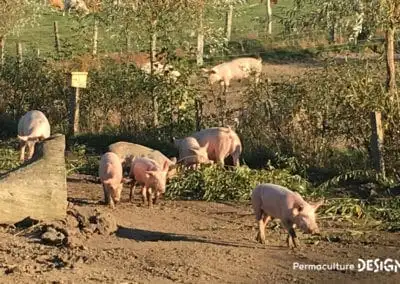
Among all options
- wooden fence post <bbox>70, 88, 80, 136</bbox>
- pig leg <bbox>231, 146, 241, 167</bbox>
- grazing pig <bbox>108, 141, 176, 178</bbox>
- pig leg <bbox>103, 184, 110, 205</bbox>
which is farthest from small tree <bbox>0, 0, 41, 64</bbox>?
pig leg <bbox>103, 184, 110, 205</bbox>

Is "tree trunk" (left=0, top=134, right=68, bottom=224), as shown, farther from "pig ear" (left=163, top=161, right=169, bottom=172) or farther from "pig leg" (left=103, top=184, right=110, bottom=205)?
"pig ear" (left=163, top=161, right=169, bottom=172)

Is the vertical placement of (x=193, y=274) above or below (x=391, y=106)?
below

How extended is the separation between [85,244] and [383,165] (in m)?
5.21

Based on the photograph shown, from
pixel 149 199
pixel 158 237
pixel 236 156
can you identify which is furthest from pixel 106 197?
pixel 236 156

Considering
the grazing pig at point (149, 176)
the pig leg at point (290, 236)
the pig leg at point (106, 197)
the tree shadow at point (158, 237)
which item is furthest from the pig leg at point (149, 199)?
the pig leg at point (290, 236)

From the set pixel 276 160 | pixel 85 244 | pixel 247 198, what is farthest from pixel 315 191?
pixel 85 244

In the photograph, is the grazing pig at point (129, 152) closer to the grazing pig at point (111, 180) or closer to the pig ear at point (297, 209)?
the grazing pig at point (111, 180)

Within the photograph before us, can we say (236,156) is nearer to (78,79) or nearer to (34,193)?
(34,193)

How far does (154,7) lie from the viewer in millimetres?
15656

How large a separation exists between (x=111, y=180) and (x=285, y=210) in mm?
3038

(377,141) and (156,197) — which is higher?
(377,141)

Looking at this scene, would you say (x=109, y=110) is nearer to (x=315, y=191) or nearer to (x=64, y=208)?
(x=315, y=191)

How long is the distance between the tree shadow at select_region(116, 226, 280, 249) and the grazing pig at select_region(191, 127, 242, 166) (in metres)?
3.71

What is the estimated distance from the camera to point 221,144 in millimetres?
12430
